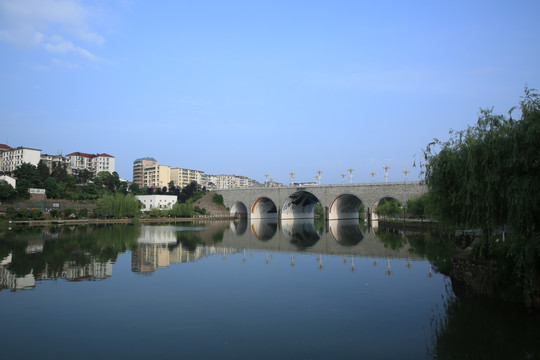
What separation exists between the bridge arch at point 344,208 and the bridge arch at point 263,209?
10802mm

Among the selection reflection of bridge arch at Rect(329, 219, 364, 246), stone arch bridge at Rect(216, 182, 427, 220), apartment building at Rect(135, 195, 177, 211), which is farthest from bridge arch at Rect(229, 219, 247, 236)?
apartment building at Rect(135, 195, 177, 211)

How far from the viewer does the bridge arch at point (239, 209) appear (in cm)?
6382

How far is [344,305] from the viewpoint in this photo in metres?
9.30

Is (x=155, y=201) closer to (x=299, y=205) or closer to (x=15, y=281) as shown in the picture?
(x=299, y=205)

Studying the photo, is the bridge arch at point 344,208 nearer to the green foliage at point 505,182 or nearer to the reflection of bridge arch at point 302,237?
the reflection of bridge arch at point 302,237

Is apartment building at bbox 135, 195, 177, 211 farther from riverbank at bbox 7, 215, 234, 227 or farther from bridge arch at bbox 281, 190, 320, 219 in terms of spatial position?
bridge arch at bbox 281, 190, 320, 219

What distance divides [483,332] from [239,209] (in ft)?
192

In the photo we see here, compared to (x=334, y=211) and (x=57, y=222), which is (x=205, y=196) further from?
(x=57, y=222)

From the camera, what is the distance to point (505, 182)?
27.7 feet

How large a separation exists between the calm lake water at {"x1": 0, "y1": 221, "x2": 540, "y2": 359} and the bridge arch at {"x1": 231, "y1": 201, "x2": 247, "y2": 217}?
48162 millimetres

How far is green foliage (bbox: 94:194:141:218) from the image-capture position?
4947cm

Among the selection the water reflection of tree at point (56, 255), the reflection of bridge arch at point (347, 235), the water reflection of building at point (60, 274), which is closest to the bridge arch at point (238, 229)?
the reflection of bridge arch at point (347, 235)

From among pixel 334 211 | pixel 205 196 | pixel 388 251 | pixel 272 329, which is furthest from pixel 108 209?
pixel 272 329

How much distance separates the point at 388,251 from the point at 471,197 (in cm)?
1035
